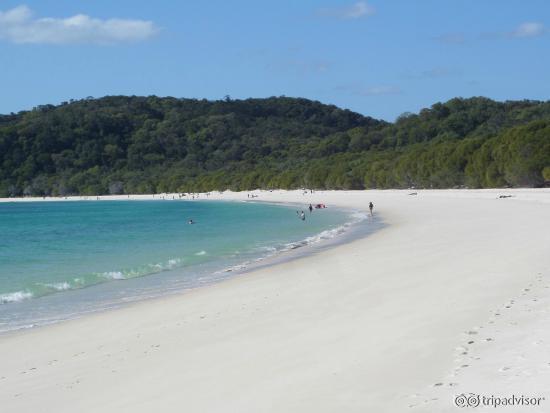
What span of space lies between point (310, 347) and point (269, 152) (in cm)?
15541

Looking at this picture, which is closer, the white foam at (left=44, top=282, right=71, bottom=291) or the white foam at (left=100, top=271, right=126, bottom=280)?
the white foam at (left=44, top=282, right=71, bottom=291)

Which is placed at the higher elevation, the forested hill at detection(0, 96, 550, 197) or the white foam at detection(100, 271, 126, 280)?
the forested hill at detection(0, 96, 550, 197)

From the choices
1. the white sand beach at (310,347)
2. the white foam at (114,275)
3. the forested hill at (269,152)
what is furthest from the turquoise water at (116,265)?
the forested hill at (269,152)

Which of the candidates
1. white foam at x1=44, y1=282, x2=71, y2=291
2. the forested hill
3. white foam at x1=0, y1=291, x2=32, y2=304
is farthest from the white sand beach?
the forested hill

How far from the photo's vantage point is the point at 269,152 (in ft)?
535

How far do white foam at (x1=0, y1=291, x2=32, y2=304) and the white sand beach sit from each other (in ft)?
12.8

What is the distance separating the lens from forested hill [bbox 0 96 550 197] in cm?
7000

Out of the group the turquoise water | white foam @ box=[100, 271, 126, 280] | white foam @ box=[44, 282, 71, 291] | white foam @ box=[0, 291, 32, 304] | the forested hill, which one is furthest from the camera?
the forested hill

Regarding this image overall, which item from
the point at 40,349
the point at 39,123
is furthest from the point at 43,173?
the point at 40,349

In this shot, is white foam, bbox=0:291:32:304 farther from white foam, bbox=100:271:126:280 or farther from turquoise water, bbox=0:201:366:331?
white foam, bbox=100:271:126:280

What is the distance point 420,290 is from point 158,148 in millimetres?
173556

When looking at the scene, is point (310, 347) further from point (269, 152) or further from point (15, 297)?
point (269, 152)

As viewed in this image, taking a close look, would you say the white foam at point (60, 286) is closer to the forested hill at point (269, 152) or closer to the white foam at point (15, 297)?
the white foam at point (15, 297)

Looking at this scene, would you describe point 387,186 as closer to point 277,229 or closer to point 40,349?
point 277,229
